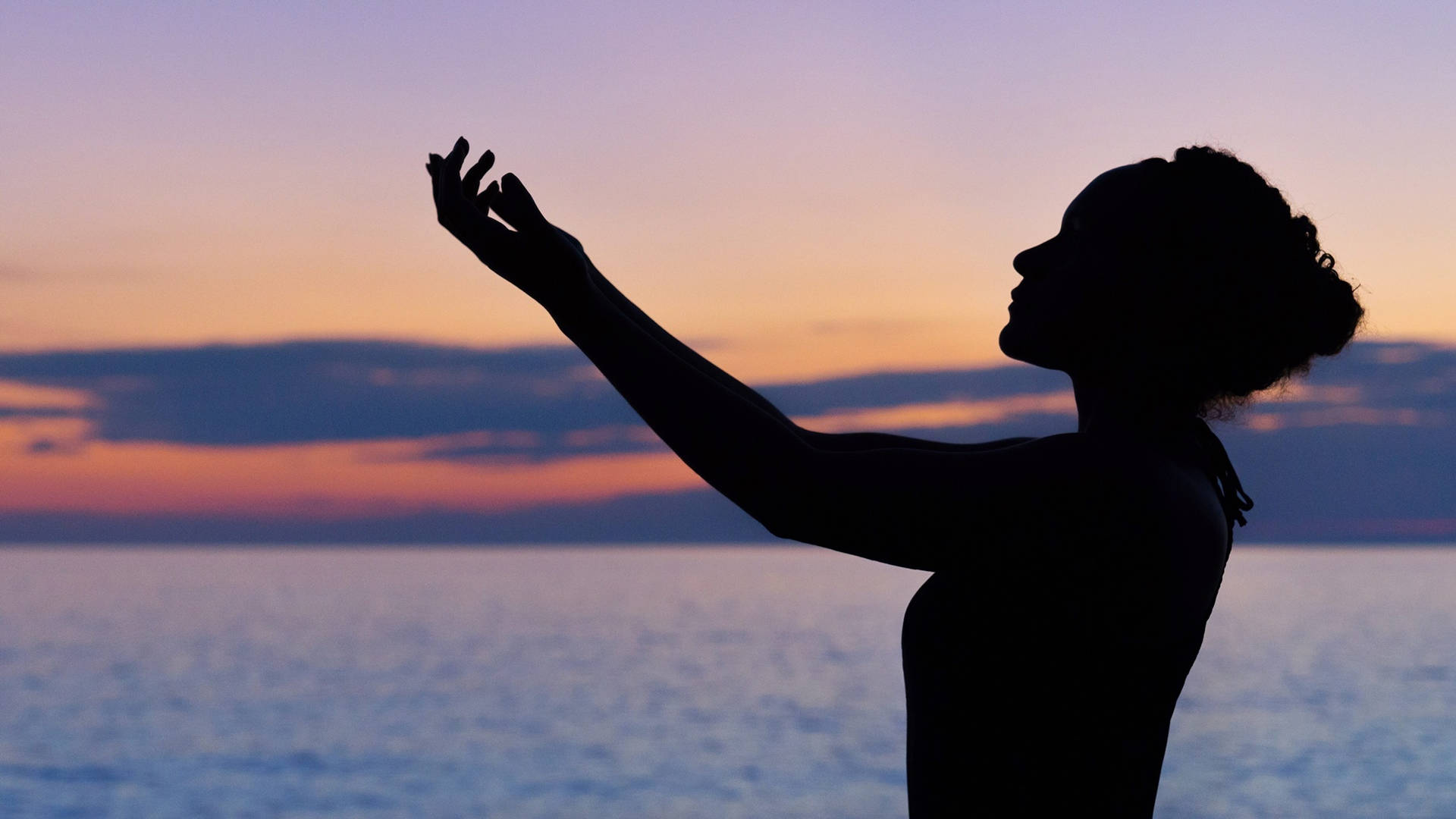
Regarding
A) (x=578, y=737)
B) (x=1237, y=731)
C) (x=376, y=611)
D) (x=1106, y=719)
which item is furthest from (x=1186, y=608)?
(x=376, y=611)

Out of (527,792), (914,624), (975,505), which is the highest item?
(975,505)

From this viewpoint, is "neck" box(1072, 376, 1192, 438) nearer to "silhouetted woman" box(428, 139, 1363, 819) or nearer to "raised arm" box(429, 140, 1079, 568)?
"silhouetted woman" box(428, 139, 1363, 819)

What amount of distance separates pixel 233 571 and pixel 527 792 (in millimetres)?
156009

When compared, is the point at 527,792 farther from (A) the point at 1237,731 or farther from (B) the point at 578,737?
(A) the point at 1237,731

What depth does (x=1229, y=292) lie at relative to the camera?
2.09 metres

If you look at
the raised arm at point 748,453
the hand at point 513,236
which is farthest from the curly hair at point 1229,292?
the hand at point 513,236

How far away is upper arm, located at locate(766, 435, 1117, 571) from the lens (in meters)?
1.82

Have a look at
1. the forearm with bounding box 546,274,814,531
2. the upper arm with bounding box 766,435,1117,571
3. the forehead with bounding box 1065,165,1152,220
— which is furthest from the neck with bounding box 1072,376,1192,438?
the forearm with bounding box 546,274,814,531

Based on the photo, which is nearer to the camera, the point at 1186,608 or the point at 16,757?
the point at 1186,608

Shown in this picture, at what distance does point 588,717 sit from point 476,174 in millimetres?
36019

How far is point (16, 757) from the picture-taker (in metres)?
31.4

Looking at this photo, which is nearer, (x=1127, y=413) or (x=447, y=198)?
(x=447, y=198)

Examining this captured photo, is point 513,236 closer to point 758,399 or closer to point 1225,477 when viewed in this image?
point 758,399

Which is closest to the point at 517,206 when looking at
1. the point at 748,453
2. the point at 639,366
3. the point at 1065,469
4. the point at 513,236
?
the point at 513,236
